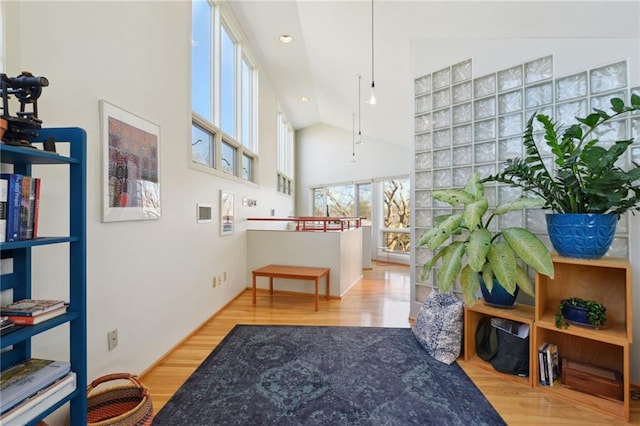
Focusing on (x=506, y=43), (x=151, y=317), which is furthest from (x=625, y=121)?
(x=151, y=317)

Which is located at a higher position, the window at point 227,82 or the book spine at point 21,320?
the window at point 227,82

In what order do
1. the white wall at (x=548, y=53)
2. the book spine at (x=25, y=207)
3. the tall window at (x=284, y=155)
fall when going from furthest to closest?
the tall window at (x=284, y=155)
the white wall at (x=548, y=53)
the book spine at (x=25, y=207)

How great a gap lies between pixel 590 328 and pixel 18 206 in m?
3.09

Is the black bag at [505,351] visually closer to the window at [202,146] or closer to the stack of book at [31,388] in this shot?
the stack of book at [31,388]

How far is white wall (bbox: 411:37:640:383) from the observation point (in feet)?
6.47

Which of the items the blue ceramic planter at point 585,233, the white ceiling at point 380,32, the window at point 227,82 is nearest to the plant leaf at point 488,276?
the blue ceramic planter at point 585,233

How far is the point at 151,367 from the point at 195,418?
31.6 inches

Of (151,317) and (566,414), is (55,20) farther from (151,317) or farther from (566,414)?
(566,414)

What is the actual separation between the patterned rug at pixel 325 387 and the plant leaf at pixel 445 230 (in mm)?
1001

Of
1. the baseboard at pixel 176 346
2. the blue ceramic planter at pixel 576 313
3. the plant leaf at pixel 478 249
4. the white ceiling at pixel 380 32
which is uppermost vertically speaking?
the white ceiling at pixel 380 32

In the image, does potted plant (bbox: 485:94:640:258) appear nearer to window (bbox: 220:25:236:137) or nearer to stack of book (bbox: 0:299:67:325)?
stack of book (bbox: 0:299:67:325)

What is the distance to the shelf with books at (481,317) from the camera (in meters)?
2.08

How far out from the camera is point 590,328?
185 centimetres

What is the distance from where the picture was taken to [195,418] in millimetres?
1719
